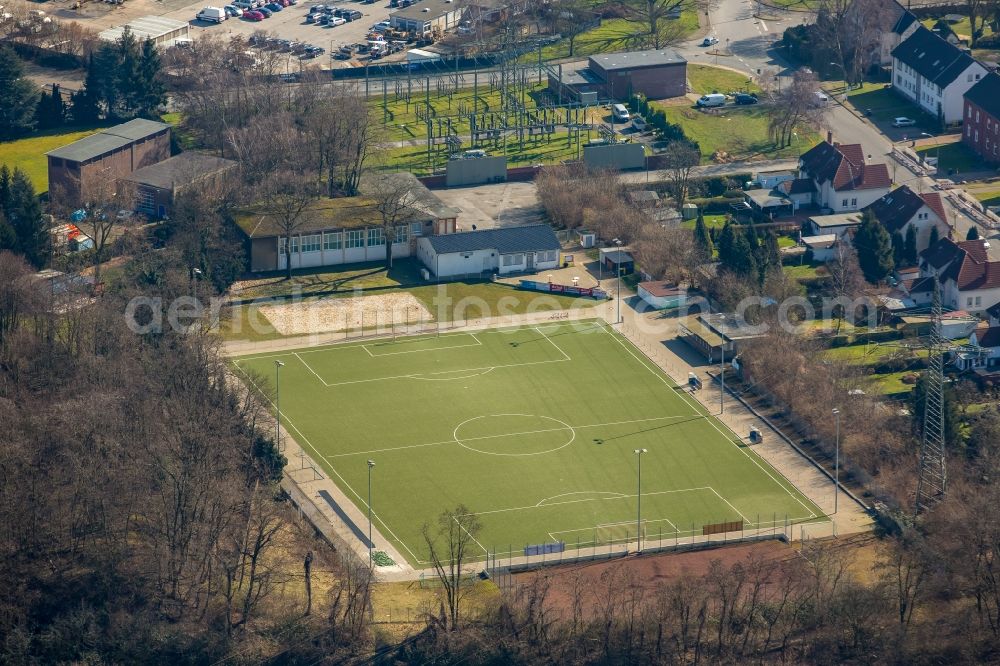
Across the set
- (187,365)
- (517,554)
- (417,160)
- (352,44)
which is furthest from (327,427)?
(352,44)

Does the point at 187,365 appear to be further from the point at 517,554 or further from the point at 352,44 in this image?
the point at 352,44

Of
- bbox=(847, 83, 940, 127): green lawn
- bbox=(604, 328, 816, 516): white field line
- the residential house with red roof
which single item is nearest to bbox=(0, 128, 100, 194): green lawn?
bbox=(604, 328, 816, 516): white field line

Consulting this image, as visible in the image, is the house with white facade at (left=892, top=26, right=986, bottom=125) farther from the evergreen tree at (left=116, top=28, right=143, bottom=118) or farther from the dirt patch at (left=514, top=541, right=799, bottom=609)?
the dirt patch at (left=514, top=541, right=799, bottom=609)

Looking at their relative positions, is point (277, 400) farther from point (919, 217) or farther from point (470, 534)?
point (919, 217)

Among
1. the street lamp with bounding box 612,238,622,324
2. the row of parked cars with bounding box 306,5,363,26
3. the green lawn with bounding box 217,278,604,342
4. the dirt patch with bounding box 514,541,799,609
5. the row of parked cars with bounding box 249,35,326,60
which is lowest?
the dirt patch with bounding box 514,541,799,609

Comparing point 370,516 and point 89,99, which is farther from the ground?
point 89,99

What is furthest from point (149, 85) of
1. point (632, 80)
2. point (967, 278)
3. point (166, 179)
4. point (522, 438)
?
point (967, 278)
